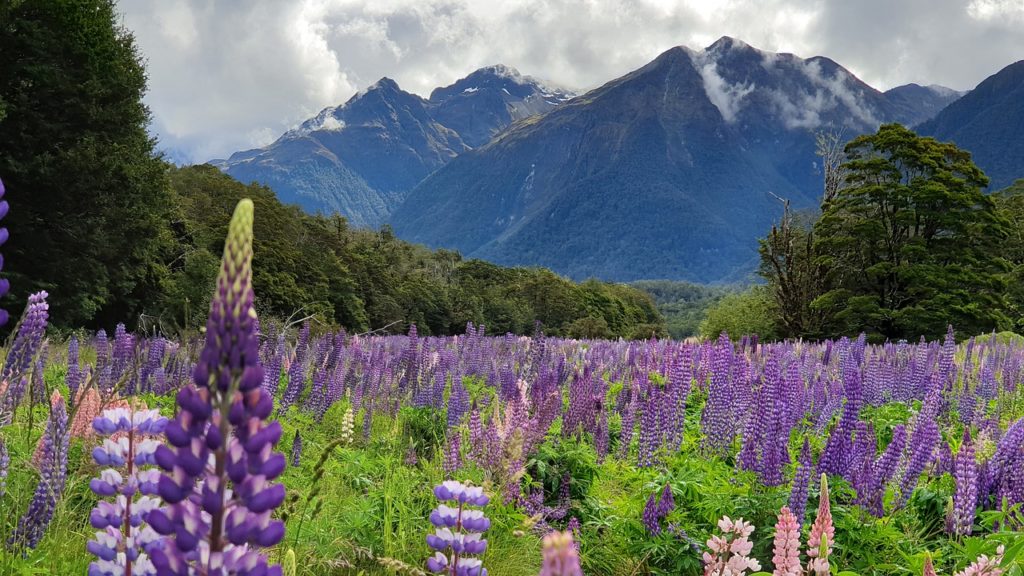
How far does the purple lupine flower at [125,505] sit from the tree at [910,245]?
90.4ft

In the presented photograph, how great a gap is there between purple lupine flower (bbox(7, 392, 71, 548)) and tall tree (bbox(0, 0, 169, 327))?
20956mm

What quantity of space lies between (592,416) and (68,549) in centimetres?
482

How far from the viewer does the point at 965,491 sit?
4129mm

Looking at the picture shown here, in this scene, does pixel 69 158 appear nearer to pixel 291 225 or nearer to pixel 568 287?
pixel 291 225

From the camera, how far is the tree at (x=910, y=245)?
84.5 feet

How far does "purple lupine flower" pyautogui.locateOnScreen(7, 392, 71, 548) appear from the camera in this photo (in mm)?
2904

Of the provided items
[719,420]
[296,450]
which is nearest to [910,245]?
[719,420]

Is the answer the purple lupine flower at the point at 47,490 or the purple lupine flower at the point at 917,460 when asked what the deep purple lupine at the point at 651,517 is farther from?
the purple lupine flower at the point at 47,490


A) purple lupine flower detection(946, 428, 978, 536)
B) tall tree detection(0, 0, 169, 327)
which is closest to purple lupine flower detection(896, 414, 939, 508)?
purple lupine flower detection(946, 428, 978, 536)

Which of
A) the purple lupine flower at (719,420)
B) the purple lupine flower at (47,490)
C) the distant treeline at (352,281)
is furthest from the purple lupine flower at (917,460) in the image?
the distant treeline at (352,281)

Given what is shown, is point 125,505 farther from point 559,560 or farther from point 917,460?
point 917,460

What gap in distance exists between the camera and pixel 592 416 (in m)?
7.08

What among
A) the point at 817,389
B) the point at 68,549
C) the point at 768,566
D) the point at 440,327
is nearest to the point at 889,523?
the point at 768,566

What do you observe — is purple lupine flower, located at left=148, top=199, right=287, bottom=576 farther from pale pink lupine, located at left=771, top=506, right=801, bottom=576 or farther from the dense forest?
the dense forest
